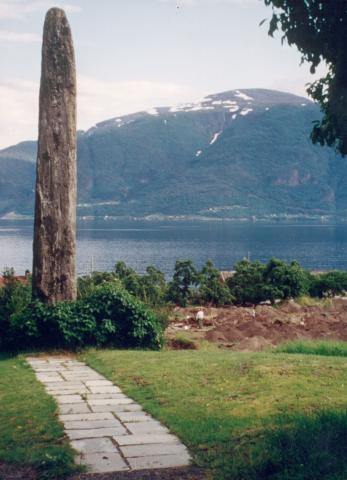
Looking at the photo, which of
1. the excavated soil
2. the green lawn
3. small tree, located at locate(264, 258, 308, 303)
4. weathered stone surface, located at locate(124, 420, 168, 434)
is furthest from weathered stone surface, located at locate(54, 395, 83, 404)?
small tree, located at locate(264, 258, 308, 303)

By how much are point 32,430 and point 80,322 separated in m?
4.91

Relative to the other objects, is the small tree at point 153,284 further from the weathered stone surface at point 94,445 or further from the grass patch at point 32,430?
the weathered stone surface at point 94,445

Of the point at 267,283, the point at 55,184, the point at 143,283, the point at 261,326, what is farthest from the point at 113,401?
the point at 267,283

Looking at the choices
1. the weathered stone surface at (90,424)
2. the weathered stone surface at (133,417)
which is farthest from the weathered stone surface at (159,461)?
the weathered stone surface at (133,417)

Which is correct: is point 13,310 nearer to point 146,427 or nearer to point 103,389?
point 103,389

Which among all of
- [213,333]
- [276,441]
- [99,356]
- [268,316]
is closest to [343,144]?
[276,441]

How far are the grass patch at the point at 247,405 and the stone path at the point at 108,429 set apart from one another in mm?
152

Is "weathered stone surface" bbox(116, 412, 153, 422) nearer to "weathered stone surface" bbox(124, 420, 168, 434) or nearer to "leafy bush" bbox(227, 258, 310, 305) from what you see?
"weathered stone surface" bbox(124, 420, 168, 434)

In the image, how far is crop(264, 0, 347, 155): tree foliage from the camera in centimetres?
528

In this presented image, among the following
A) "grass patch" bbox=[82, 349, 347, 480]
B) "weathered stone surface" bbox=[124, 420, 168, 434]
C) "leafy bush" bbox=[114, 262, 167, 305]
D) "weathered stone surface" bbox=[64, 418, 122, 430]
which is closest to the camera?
"grass patch" bbox=[82, 349, 347, 480]

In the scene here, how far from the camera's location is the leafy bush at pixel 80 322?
10828mm

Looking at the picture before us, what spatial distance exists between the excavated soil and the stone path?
4.52 m

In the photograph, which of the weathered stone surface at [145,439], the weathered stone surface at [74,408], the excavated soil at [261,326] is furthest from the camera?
the excavated soil at [261,326]

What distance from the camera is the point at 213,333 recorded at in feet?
43.5
